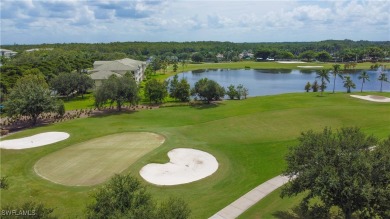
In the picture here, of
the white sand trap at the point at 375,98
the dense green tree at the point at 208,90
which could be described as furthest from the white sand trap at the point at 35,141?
the white sand trap at the point at 375,98

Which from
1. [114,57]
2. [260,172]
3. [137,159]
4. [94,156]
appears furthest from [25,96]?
[114,57]

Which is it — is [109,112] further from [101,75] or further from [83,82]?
[101,75]

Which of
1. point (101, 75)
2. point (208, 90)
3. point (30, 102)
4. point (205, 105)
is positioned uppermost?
point (101, 75)

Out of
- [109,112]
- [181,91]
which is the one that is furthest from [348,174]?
[181,91]

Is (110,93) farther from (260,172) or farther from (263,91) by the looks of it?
(263,91)

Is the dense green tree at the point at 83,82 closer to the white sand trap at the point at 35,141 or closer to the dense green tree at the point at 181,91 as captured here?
the dense green tree at the point at 181,91

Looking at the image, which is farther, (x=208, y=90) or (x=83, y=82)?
(x=83, y=82)
